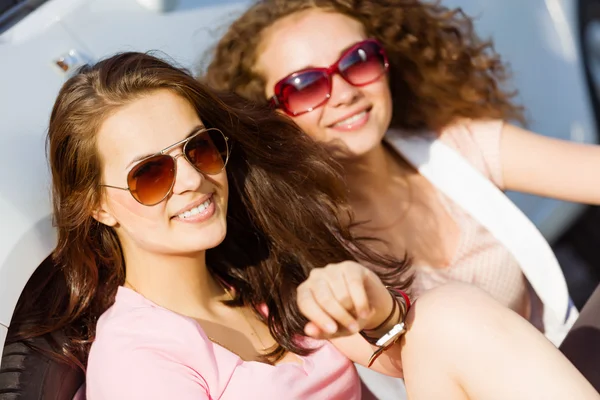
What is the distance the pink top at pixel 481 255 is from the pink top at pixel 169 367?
46 cm

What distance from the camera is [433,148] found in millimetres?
1907

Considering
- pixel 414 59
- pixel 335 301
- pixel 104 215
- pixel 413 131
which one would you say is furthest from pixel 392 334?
pixel 414 59

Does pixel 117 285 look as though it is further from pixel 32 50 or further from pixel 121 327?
pixel 32 50

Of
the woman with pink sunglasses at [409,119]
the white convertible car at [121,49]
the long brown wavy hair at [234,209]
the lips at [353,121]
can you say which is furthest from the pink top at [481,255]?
the white convertible car at [121,49]

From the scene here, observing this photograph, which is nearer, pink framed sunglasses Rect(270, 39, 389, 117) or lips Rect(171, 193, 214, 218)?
lips Rect(171, 193, 214, 218)

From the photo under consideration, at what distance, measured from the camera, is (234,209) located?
1.64m

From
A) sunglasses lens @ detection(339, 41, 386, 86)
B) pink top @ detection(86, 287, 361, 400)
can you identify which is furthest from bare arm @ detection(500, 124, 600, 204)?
pink top @ detection(86, 287, 361, 400)

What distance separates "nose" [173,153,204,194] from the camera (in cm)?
132

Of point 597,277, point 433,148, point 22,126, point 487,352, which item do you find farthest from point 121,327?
point 597,277

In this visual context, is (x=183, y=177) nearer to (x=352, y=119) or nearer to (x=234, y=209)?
(x=234, y=209)

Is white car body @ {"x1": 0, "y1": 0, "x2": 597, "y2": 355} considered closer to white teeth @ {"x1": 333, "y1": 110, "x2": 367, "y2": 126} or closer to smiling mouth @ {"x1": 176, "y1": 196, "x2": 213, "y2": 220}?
smiling mouth @ {"x1": 176, "y1": 196, "x2": 213, "y2": 220}

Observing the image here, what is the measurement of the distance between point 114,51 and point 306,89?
1.47 ft

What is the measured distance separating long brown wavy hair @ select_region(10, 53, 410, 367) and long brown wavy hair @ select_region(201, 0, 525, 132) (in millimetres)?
203

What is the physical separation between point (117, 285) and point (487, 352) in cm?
66
